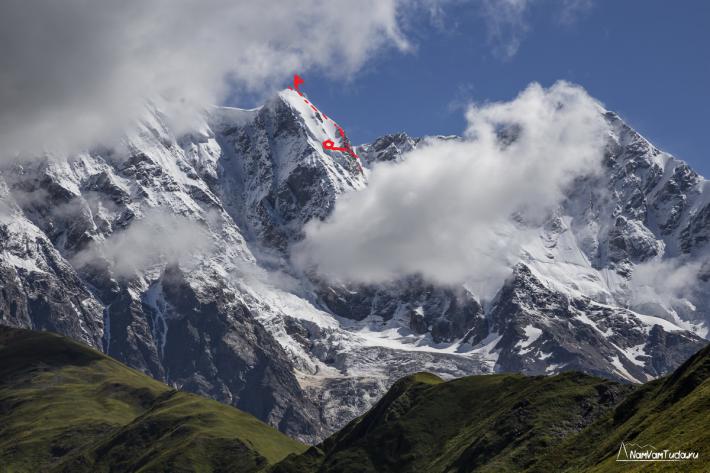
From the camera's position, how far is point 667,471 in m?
188

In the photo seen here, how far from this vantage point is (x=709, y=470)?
17862 cm

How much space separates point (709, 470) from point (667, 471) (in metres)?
10.7
